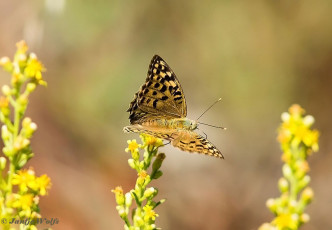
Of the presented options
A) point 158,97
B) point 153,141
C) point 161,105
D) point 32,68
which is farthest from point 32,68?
point 161,105

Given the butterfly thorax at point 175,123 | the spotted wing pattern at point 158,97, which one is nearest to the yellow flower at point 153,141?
the spotted wing pattern at point 158,97

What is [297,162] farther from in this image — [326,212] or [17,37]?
[17,37]

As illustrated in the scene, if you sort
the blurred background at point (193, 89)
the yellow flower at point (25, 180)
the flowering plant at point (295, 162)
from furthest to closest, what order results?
the blurred background at point (193, 89) < the yellow flower at point (25, 180) < the flowering plant at point (295, 162)

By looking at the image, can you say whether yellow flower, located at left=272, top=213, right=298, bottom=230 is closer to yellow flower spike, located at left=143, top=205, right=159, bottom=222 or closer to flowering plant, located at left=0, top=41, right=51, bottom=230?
yellow flower spike, located at left=143, top=205, right=159, bottom=222

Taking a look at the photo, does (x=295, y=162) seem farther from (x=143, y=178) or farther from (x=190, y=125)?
(x=190, y=125)

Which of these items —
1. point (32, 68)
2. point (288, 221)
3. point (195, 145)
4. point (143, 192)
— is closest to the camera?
point (288, 221)

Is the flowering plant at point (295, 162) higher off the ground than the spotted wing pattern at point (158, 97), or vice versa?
the spotted wing pattern at point (158, 97)

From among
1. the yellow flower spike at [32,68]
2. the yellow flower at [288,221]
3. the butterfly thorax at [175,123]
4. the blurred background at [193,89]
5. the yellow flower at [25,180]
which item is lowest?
the yellow flower at [288,221]

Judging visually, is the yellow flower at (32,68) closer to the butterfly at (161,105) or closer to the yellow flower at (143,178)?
the yellow flower at (143,178)
